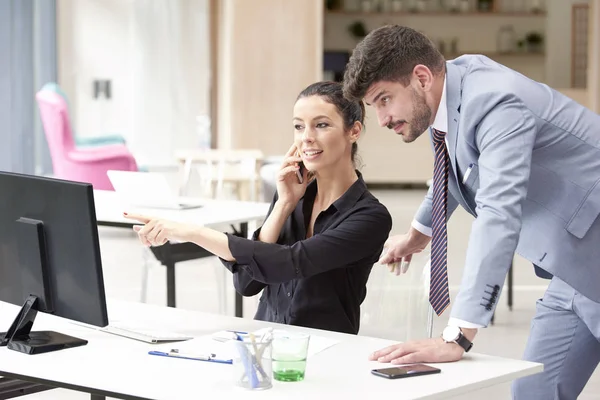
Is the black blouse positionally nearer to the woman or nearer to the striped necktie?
the woman

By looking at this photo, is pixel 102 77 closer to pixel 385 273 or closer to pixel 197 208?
pixel 197 208

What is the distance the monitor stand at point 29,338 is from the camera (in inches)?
89.1

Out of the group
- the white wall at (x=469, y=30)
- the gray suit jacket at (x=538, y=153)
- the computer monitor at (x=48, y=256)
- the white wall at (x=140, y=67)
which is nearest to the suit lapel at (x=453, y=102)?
the gray suit jacket at (x=538, y=153)

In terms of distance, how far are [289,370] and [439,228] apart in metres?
0.68

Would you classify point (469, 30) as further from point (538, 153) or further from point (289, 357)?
point (289, 357)

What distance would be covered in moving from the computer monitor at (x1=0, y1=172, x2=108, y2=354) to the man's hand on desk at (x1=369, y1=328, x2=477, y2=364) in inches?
25.7

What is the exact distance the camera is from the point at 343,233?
8.71 ft

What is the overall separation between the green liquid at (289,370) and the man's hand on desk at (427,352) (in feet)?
0.73

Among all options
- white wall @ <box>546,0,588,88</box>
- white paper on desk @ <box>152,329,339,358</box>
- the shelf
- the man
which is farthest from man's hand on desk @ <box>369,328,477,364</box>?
white wall @ <box>546,0,588,88</box>

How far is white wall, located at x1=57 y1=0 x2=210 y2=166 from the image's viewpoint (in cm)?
1130

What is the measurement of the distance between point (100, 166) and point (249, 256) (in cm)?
596

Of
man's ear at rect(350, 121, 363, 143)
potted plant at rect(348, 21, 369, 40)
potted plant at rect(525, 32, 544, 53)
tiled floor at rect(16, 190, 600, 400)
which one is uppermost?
potted plant at rect(348, 21, 369, 40)

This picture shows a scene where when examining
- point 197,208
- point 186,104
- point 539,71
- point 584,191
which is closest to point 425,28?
point 539,71

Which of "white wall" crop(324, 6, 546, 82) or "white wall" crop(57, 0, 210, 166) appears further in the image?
"white wall" crop(324, 6, 546, 82)
